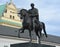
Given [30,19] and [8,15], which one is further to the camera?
[8,15]

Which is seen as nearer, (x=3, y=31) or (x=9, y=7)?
(x=3, y=31)

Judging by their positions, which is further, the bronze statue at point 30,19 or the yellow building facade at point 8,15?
the yellow building facade at point 8,15

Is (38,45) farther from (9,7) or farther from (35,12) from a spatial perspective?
(9,7)

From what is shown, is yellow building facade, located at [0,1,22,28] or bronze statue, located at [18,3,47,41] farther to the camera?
yellow building facade, located at [0,1,22,28]

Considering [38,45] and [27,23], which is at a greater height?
[27,23]

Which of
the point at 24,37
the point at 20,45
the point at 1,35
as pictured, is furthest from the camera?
the point at 24,37

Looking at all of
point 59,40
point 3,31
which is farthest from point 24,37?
point 59,40

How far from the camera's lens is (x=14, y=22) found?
53.1 meters

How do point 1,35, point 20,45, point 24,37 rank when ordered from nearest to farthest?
1. point 20,45
2. point 1,35
3. point 24,37

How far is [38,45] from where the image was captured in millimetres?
15867

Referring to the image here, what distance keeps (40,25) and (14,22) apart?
36.1 meters

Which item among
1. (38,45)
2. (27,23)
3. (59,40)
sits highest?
(27,23)

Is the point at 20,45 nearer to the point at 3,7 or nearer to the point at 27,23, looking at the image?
the point at 27,23

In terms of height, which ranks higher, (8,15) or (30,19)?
(30,19)
